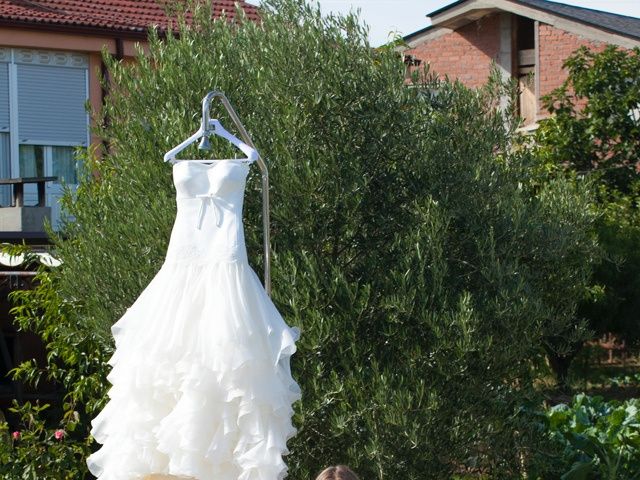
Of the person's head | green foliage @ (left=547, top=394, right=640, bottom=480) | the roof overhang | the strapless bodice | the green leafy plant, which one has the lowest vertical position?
green foliage @ (left=547, top=394, right=640, bottom=480)

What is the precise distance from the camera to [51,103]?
60.8 ft

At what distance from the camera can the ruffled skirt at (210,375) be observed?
201 inches

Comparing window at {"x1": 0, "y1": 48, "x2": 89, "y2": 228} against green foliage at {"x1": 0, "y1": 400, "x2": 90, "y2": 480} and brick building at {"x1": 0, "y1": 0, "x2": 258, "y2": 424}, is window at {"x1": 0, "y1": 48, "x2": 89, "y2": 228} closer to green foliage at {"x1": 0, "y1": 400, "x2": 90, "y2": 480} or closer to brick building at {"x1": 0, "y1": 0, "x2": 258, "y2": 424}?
brick building at {"x1": 0, "y1": 0, "x2": 258, "y2": 424}

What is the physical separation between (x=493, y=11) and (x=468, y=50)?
1103 mm

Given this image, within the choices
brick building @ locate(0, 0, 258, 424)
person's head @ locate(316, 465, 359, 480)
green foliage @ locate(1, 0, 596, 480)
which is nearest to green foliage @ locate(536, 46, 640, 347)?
brick building @ locate(0, 0, 258, 424)

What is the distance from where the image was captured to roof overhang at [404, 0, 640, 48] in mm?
22281

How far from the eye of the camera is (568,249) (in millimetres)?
7273

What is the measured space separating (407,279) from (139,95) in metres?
2.14

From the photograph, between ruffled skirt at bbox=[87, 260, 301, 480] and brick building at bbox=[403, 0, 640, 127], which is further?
brick building at bbox=[403, 0, 640, 127]

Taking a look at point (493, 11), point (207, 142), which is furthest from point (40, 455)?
point (493, 11)

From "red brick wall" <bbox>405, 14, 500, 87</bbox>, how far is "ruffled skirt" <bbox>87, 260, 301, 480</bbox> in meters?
19.2

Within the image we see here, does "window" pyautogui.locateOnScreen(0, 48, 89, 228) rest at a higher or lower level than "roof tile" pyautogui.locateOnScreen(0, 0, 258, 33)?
lower

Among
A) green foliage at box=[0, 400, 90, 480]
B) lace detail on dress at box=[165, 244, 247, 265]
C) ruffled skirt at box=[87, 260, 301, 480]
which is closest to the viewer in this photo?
ruffled skirt at box=[87, 260, 301, 480]

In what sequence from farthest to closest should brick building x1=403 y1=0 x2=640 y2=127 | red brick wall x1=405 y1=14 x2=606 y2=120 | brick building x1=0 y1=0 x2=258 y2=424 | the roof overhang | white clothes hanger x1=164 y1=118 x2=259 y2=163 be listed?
red brick wall x1=405 y1=14 x2=606 y2=120
brick building x1=403 y1=0 x2=640 y2=127
the roof overhang
brick building x1=0 y1=0 x2=258 y2=424
white clothes hanger x1=164 y1=118 x2=259 y2=163
